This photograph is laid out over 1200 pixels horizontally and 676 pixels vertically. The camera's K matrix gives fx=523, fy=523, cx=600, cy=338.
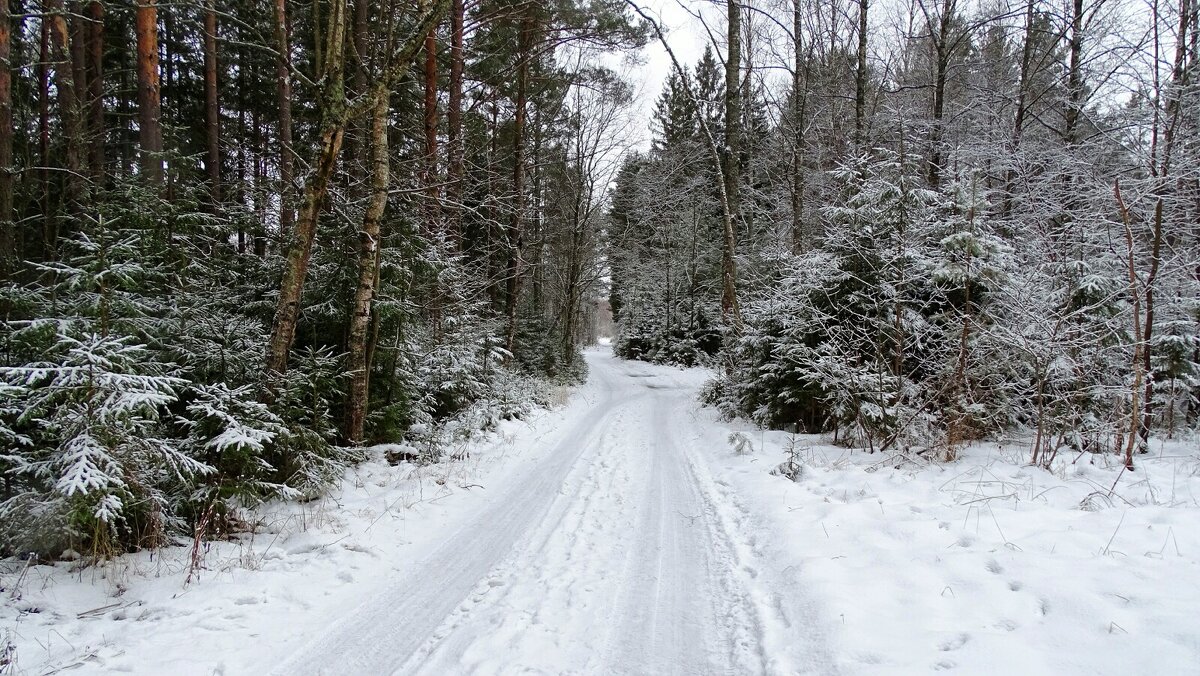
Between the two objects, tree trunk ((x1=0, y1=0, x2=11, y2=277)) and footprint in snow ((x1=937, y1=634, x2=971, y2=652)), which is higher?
tree trunk ((x1=0, y1=0, x2=11, y2=277))

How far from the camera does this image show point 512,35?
12.8 metres

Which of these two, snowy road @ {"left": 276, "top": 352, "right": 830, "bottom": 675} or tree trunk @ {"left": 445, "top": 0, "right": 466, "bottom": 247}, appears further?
tree trunk @ {"left": 445, "top": 0, "right": 466, "bottom": 247}

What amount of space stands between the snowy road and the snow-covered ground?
0.7 inches

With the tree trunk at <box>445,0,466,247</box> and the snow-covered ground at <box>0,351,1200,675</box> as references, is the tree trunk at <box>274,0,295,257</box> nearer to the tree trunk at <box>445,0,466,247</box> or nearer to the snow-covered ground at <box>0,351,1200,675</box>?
the tree trunk at <box>445,0,466,247</box>

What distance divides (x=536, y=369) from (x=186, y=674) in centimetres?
1572

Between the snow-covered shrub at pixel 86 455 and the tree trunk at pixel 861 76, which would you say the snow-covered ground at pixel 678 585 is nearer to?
the snow-covered shrub at pixel 86 455

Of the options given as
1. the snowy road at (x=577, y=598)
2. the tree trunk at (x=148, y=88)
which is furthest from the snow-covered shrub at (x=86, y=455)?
the tree trunk at (x=148, y=88)

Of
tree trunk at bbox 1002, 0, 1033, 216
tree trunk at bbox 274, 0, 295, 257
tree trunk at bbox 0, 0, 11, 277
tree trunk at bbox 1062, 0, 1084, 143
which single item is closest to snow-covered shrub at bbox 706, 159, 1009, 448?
tree trunk at bbox 1002, 0, 1033, 216

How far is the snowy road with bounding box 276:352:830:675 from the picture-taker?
2.92 m

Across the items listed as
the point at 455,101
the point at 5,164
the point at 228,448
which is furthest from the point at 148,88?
the point at 228,448

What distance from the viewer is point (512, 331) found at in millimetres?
14305

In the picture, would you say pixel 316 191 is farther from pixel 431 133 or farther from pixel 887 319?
pixel 887 319

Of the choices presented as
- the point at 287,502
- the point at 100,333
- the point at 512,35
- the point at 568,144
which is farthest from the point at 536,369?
the point at 100,333

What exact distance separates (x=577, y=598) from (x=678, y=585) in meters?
0.77
